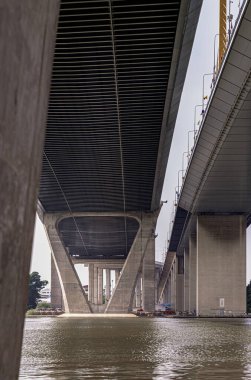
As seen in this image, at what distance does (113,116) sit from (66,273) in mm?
37430

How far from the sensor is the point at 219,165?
42.3m

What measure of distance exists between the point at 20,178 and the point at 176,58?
2597 centimetres

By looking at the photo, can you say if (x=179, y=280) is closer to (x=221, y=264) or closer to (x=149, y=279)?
(x=149, y=279)

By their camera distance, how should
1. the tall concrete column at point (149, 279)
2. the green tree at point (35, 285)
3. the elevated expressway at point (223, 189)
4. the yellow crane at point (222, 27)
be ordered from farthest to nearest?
the green tree at point (35, 285)
the tall concrete column at point (149, 279)
the yellow crane at point (222, 27)
the elevated expressway at point (223, 189)

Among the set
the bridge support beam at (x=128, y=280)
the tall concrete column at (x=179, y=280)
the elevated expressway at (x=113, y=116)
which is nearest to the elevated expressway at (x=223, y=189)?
the elevated expressway at (x=113, y=116)

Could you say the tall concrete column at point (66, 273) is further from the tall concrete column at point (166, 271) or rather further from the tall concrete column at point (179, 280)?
the tall concrete column at point (166, 271)

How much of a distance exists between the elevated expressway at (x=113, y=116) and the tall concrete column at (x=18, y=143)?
21143mm

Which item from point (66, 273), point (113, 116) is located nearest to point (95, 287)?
point (66, 273)

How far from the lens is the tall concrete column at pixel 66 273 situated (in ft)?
237

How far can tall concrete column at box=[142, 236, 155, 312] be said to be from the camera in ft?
262

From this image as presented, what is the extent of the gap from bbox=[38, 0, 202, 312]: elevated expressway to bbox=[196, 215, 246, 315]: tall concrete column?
18.0 feet

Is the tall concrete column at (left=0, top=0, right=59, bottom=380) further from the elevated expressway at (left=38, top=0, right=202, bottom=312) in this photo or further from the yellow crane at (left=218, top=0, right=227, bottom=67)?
the yellow crane at (left=218, top=0, right=227, bottom=67)

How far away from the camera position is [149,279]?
270 ft

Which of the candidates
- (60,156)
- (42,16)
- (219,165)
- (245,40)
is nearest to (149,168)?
(60,156)
